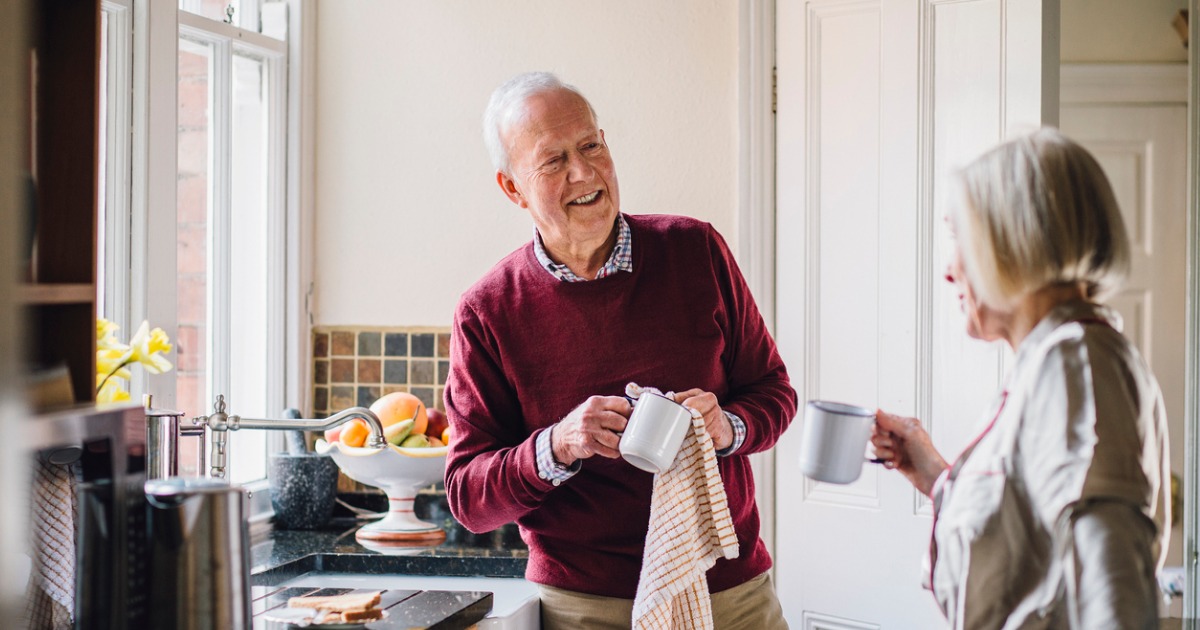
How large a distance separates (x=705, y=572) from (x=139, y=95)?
1.48 m

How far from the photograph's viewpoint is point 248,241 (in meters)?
2.76

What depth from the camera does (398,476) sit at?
8.09 ft

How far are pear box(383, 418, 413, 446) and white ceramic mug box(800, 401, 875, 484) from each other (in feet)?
4.20

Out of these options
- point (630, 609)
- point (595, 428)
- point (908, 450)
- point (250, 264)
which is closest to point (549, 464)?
point (595, 428)

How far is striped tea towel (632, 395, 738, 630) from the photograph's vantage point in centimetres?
168

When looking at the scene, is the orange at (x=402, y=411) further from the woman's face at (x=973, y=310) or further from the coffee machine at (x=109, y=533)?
the woman's face at (x=973, y=310)

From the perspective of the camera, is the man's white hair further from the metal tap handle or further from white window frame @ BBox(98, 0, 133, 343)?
white window frame @ BBox(98, 0, 133, 343)

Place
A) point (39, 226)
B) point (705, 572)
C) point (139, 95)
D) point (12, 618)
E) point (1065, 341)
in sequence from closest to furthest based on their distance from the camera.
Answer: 1. point (12, 618)
2. point (1065, 341)
3. point (39, 226)
4. point (705, 572)
5. point (139, 95)

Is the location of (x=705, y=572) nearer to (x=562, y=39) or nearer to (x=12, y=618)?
(x=12, y=618)

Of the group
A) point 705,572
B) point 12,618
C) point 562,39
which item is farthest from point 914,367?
point 12,618

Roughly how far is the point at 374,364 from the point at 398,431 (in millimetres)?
371

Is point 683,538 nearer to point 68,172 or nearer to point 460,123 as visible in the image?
point 68,172

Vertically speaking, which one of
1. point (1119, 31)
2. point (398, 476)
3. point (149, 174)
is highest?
point (1119, 31)

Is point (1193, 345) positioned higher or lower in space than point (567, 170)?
lower
